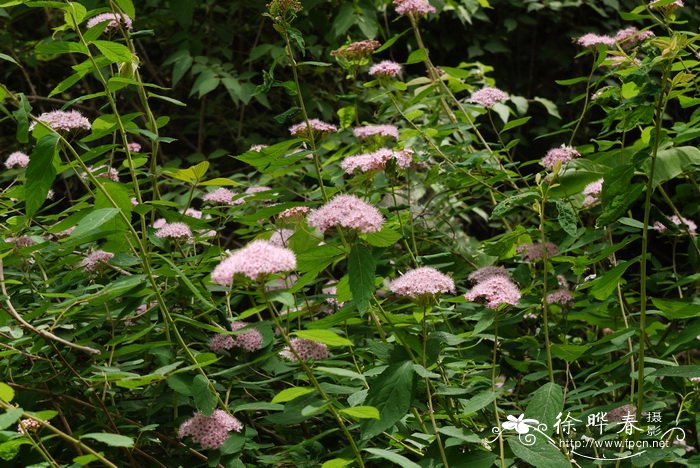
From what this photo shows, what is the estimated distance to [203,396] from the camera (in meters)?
1.24

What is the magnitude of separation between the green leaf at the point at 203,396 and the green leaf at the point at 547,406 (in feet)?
1.74

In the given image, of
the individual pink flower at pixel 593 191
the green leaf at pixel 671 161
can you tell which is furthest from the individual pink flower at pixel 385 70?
the green leaf at pixel 671 161

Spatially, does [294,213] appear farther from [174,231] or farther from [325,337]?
[325,337]

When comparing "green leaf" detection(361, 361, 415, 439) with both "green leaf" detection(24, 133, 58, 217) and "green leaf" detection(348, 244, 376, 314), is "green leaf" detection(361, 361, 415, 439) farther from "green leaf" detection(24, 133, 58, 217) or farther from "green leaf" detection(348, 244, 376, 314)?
"green leaf" detection(24, 133, 58, 217)

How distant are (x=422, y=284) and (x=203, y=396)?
412 millimetres

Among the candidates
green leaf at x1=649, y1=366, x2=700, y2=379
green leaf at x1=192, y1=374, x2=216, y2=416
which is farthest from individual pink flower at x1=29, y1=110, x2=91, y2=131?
green leaf at x1=649, y1=366, x2=700, y2=379

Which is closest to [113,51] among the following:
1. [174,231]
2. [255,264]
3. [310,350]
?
[174,231]

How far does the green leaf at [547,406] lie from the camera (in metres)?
1.21

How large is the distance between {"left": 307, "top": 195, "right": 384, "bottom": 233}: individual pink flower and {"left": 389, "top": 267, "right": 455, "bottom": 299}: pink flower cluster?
0.41ft

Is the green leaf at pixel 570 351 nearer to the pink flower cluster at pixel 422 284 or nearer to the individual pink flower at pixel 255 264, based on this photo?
the pink flower cluster at pixel 422 284

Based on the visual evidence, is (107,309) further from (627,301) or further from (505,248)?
(627,301)

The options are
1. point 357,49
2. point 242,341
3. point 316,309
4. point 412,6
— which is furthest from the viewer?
point 412,6

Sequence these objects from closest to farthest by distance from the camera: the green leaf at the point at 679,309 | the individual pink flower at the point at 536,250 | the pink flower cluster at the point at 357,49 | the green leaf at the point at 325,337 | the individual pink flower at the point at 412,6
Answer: the green leaf at the point at 325,337, the green leaf at the point at 679,309, the individual pink flower at the point at 536,250, the pink flower cluster at the point at 357,49, the individual pink flower at the point at 412,6

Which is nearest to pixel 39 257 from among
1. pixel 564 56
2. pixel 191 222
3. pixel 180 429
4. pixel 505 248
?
pixel 191 222
